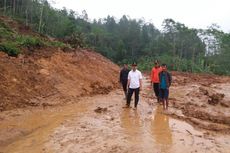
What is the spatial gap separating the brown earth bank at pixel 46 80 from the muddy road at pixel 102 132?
0.99 metres

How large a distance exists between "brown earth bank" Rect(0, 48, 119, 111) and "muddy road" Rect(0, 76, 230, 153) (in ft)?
3.24

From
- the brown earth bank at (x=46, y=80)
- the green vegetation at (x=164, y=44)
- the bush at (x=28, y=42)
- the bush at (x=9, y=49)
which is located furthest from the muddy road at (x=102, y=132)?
the green vegetation at (x=164, y=44)

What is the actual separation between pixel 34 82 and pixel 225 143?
8.14 meters

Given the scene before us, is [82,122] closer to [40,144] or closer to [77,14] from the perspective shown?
[40,144]

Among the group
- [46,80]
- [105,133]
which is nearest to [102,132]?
[105,133]

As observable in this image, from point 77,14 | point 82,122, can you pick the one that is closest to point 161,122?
point 82,122

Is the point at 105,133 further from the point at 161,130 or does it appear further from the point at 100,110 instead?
the point at 100,110

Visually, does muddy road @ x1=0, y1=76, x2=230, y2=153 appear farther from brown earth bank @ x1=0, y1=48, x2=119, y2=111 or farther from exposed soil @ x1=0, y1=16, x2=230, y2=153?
brown earth bank @ x1=0, y1=48, x2=119, y2=111

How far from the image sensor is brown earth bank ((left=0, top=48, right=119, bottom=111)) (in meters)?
13.4

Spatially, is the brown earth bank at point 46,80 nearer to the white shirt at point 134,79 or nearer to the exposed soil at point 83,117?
the exposed soil at point 83,117

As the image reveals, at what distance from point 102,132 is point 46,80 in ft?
21.8

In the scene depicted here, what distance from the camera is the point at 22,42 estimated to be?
1889 centimetres

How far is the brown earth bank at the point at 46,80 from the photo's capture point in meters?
13.4

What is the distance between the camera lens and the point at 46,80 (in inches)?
613
